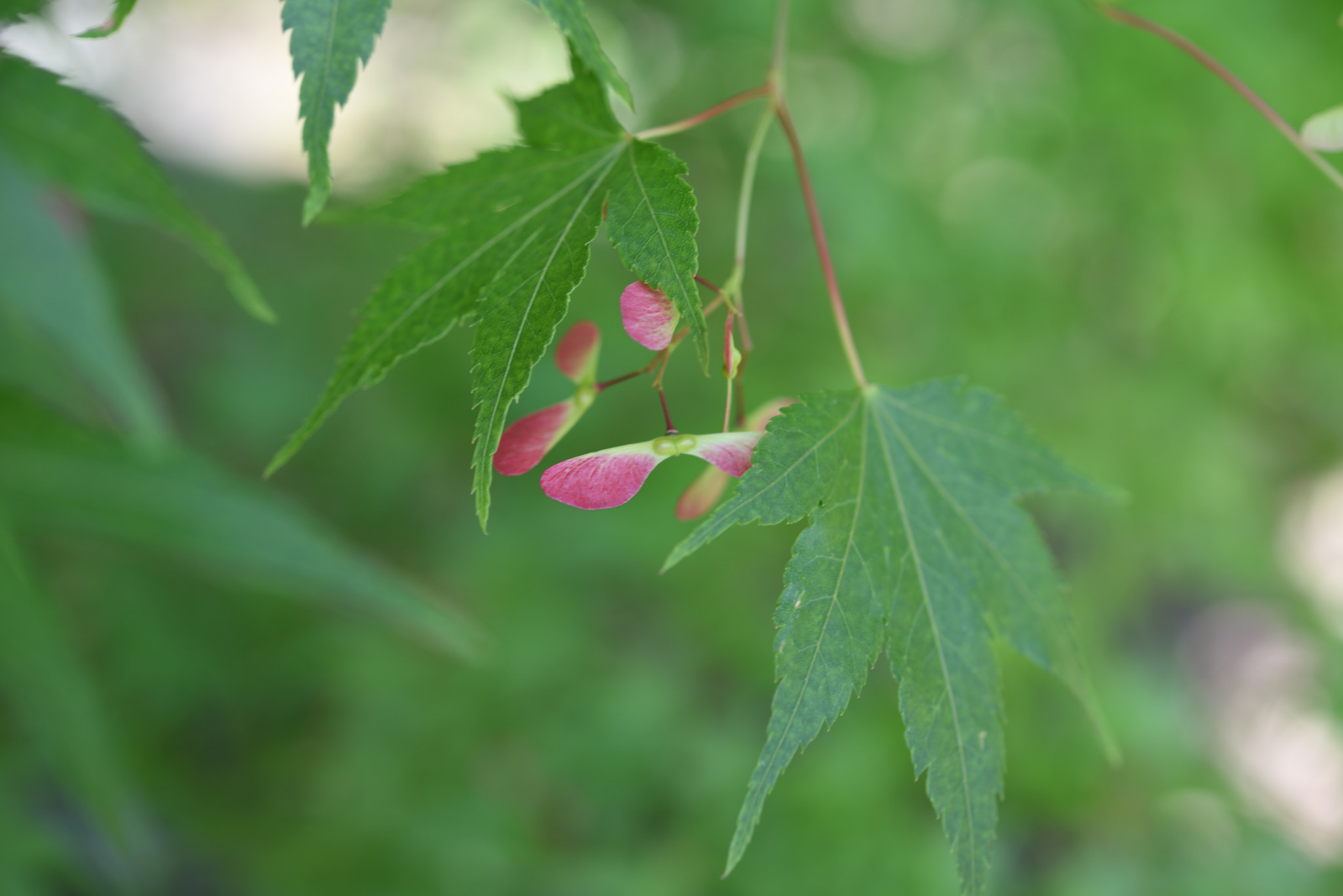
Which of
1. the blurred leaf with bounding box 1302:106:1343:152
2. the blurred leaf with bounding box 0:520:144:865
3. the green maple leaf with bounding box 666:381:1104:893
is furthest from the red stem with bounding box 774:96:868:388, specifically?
the blurred leaf with bounding box 0:520:144:865

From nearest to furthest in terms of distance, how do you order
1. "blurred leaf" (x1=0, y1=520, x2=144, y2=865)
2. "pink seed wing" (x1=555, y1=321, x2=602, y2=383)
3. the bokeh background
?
"pink seed wing" (x1=555, y1=321, x2=602, y2=383) → "blurred leaf" (x1=0, y1=520, x2=144, y2=865) → the bokeh background

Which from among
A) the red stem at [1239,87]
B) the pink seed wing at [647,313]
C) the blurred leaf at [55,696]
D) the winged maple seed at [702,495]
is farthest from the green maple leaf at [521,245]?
the blurred leaf at [55,696]

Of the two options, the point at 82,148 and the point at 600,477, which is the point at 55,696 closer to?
the point at 82,148

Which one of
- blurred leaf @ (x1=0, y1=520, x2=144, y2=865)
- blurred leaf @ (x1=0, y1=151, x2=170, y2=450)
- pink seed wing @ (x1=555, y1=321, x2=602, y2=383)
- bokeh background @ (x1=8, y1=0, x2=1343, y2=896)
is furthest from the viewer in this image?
bokeh background @ (x1=8, y1=0, x2=1343, y2=896)

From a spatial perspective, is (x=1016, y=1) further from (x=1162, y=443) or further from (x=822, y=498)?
(x=822, y=498)

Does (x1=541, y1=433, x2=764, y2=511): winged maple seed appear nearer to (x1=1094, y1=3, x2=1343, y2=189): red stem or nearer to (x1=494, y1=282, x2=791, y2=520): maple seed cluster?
(x1=494, y1=282, x2=791, y2=520): maple seed cluster

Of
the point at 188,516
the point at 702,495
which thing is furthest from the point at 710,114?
the point at 188,516

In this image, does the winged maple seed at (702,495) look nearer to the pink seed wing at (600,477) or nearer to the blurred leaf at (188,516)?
the pink seed wing at (600,477)
